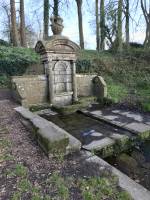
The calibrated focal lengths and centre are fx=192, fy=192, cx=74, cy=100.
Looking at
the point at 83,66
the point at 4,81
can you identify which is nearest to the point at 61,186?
the point at 4,81

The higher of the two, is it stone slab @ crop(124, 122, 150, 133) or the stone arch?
the stone arch

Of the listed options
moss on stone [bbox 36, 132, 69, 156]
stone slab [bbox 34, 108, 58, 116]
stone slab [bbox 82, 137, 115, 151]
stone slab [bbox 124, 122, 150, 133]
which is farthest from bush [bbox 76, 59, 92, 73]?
moss on stone [bbox 36, 132, 69, 156]

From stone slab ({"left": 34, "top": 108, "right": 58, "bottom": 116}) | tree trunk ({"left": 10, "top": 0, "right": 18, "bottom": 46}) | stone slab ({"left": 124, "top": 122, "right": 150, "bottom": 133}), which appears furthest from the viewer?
tree trunk ({"left": 10, "top": 0, "right": 18, "bottom": 46})

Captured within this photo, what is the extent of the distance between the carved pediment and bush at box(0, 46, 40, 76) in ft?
11.6

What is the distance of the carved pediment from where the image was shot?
21.5 feet

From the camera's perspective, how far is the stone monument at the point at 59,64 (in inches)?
265

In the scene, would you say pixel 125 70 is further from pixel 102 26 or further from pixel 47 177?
pixel 47 177

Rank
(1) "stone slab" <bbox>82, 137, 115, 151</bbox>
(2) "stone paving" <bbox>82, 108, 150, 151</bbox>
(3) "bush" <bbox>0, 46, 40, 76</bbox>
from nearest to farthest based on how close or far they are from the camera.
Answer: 1. (1) "stone slab" <bbox>82, 137, 115, 151</bbox>
2. (2) "stone paving" <bbox>82, 108, 150, 151</bbox>
3. (3) "bush" <bbox>0, 46, 40, 76</bbox>

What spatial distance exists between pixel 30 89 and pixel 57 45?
184 centimetres

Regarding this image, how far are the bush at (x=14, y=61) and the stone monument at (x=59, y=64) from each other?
3419 mm

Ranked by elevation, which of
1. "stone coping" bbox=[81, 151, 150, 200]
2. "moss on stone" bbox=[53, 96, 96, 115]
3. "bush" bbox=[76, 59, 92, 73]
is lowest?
"stone coping" bbox=[81, 151, 150, 200]

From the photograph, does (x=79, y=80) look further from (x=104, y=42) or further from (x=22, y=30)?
(x=104, y=42)

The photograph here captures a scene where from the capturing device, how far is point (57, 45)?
6.80m

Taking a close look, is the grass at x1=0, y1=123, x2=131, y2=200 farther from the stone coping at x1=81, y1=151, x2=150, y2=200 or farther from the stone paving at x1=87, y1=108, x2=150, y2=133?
the stone paving at x1=87, y1=108, x2=150, y2=133
